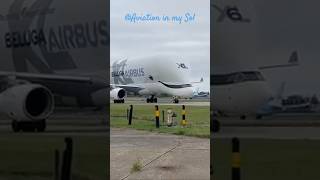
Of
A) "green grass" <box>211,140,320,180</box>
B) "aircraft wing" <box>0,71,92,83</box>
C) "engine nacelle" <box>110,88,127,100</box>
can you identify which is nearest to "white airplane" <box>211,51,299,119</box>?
"green grass" <box>211,140,320,180</box>

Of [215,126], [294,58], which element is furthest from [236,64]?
[215,126]

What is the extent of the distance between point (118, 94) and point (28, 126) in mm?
1492

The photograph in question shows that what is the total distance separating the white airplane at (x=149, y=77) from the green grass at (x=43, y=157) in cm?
69

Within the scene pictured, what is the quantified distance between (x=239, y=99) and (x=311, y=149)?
187cm

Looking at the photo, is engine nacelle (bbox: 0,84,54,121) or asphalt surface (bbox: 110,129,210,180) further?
engine nacelle (bbox: 0,84,54,121)

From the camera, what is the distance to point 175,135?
977 cm

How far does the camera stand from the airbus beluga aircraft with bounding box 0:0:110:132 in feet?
19.1

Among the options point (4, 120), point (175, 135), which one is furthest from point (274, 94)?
point (175, 135)

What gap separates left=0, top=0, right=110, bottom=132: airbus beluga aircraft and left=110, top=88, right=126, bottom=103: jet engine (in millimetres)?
101

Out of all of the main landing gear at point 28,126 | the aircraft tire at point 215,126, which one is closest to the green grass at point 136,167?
the aircraft tire at point 215,126

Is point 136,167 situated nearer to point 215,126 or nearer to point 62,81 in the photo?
point 215,126

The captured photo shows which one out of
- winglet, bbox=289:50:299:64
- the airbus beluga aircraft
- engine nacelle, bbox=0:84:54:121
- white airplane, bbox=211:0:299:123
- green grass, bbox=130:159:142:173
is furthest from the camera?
engine nacelle, bbox=0:84:54:121

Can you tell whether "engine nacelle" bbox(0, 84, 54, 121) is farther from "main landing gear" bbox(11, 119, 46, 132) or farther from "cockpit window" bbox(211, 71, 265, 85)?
"cockpit window" bbox(211, 71, 265, 85)

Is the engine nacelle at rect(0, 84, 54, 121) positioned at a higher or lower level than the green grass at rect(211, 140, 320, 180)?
higher
